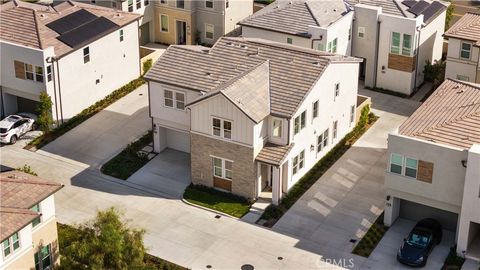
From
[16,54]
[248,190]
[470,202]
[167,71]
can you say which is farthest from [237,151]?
[16,54]

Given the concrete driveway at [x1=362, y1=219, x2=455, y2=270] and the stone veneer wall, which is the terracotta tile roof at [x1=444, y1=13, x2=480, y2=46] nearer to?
the concrete driveway at [x1=362, y1=219, x2=455, y2=270]

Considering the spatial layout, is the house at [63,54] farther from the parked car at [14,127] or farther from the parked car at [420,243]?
the parked car at [420,243]

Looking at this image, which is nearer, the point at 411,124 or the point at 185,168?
the point at 411,124

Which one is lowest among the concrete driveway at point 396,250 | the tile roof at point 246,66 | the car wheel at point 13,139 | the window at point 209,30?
the concrete driveway at point 396,250

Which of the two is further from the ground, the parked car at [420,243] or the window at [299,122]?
the window at [299,122]

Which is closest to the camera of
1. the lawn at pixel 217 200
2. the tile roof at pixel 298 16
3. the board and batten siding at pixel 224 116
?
the board and batten siding at pixel 224 116

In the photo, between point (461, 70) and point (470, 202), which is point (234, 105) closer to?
point (470, 202)

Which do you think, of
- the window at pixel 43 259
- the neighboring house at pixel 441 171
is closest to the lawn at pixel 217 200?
the neighboring house at pixel 441 171
